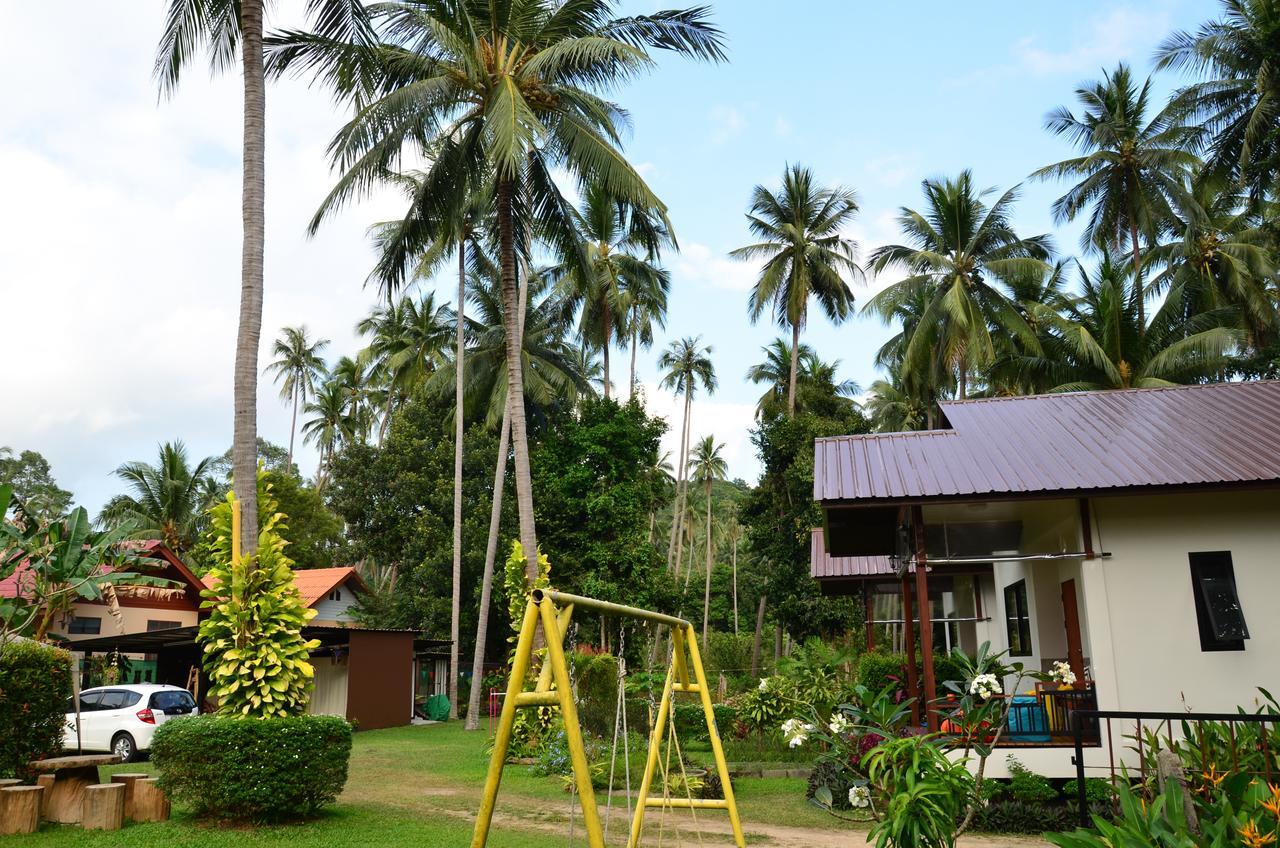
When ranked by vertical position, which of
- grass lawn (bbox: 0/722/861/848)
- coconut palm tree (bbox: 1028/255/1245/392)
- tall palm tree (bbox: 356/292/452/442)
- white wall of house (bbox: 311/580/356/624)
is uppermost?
tall palm tree (bbox: 356/292/452/442)

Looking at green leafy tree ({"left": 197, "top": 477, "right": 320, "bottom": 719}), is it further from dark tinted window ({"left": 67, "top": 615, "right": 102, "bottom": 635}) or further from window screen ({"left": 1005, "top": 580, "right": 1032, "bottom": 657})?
dark tinted window ({"left": 67, "top": 615, "right": 102, "bottom": 635})

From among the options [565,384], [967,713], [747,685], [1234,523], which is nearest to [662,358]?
[565,384]

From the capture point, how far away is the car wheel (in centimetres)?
1731

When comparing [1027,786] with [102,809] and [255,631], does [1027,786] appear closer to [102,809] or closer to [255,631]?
[255,631]

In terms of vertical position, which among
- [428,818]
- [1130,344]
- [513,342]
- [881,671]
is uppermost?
[1130,344]

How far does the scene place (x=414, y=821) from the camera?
10.5 metres

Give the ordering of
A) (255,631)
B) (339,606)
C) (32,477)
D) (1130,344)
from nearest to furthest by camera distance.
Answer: (255,631)
(1130,344)
(339,606)
(32,477)

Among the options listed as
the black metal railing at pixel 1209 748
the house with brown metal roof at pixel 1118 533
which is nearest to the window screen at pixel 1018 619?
the house with brown metal roof at pixel 1118 533

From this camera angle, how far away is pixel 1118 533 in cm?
1138

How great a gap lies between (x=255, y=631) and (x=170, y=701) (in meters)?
9.42

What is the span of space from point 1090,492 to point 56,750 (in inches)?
528

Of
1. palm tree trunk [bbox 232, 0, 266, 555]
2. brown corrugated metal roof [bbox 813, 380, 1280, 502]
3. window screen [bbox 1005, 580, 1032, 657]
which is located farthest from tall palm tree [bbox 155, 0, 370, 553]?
window screen [bbox 1005, 580, 1032, 657]

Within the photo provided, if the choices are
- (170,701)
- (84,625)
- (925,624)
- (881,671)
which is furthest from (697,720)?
(84,625)

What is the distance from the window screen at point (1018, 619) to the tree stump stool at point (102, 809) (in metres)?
12.9
